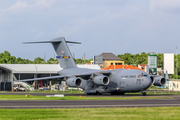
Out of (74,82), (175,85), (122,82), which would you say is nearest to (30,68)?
(175,85)

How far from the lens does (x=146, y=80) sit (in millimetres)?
45125

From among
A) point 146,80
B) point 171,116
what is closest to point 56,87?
point 146,80

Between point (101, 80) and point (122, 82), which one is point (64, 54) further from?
point (122, 82)

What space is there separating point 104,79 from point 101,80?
126 centimetres

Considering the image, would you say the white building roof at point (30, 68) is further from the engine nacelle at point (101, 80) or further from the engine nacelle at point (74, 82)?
the engine nacelle at point (101, 80)

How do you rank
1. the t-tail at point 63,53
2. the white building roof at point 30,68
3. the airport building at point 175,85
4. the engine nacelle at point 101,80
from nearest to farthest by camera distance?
the engine nacelle at point 101,80
the t-tail at point 63,53
the airport building at point 175,85
the white building roof at point 30,68

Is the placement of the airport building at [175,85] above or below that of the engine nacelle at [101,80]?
below

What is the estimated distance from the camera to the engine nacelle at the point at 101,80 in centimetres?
4753

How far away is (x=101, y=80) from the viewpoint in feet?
156

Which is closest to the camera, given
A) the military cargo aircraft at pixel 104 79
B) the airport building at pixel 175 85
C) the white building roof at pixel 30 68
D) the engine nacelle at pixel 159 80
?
the military cargo aircraft at pixel 104 79

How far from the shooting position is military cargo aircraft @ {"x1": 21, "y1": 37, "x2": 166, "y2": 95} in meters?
46.1

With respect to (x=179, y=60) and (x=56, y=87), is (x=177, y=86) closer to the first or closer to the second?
(x=56, y=87)

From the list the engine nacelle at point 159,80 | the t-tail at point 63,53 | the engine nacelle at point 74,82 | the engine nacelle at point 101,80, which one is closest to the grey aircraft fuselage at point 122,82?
the engine nacelle at point 101,80

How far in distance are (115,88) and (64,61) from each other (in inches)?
450
